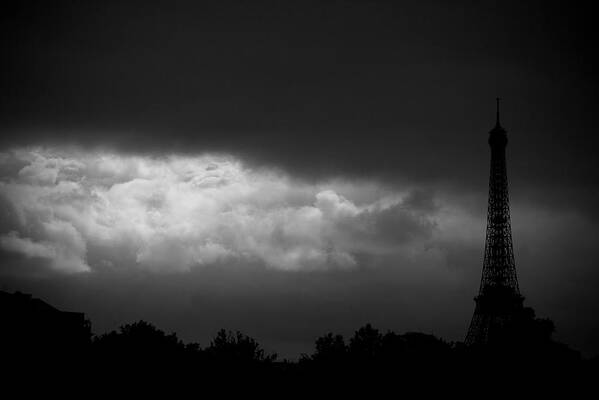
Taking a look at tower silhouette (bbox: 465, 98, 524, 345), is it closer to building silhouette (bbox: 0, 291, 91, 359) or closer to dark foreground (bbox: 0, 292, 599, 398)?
dark foreground (bbox: 0, 292, 599, 398)

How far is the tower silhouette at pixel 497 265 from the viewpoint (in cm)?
10338

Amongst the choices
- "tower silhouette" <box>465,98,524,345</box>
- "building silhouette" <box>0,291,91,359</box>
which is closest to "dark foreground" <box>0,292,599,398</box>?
"building silhouette" <box>0,291,91,359</box>

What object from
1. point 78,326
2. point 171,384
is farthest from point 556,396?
point 78,326

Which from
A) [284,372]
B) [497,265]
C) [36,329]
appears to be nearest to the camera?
[284,372]

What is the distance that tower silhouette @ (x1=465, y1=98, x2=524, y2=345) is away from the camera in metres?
103

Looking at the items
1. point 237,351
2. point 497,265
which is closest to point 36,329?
point 237,351

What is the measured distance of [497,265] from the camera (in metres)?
107

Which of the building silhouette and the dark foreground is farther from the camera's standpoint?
the building silhouette

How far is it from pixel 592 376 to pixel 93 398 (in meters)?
41.2

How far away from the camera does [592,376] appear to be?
56.0m

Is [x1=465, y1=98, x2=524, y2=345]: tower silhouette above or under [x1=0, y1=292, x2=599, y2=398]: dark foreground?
above

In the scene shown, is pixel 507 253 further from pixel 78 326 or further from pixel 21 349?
pixel 21 349

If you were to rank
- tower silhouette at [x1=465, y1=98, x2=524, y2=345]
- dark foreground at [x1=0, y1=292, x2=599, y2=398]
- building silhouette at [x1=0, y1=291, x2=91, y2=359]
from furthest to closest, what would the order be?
tower silhouette at [x1=465, y1=98, x2=524, y2=345] < building silhouette at [x1=0, y1=291, x2=91, y2=359] < dark foreground at [x1=0, y1=292, x2=599, y2=398]

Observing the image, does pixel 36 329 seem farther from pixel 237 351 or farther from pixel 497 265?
pixel 497 265
